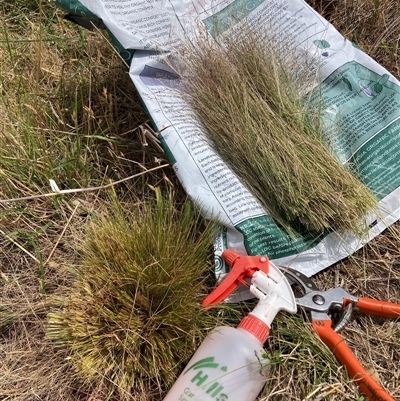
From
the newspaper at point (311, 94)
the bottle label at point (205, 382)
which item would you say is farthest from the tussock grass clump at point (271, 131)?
the bottle label at point (205, 382)

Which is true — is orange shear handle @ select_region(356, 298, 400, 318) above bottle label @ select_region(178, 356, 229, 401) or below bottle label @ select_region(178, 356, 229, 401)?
above

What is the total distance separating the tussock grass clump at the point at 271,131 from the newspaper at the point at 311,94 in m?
0.04

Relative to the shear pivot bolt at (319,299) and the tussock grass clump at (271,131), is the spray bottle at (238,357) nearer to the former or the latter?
the shear pivot bolt at (319,299)

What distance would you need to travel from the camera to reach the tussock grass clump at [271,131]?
1100mm

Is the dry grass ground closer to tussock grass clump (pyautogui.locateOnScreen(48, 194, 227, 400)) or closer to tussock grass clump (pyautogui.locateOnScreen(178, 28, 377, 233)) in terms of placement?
tussock grass clump (pyautogui.locateOnScreen(48, 194, 227, 400))

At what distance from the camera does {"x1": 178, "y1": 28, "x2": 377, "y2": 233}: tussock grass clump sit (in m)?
1.10

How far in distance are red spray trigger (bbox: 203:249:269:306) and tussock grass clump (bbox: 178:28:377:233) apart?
155 mm

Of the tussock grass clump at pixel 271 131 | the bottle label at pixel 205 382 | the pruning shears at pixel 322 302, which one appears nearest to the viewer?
the bottle label at pixel 205 382

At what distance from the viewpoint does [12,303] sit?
109cm

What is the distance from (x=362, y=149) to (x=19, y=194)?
0.89 metres

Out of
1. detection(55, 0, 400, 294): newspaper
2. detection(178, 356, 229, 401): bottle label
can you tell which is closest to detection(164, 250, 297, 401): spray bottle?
detection(178, 356, 229, 401): bottle label

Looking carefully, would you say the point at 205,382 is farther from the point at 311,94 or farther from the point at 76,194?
the point at 311,94

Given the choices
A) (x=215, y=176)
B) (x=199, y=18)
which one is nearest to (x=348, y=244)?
(x=215, y=176)

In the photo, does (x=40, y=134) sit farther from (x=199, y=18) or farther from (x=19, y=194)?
(x=199, y=18)
